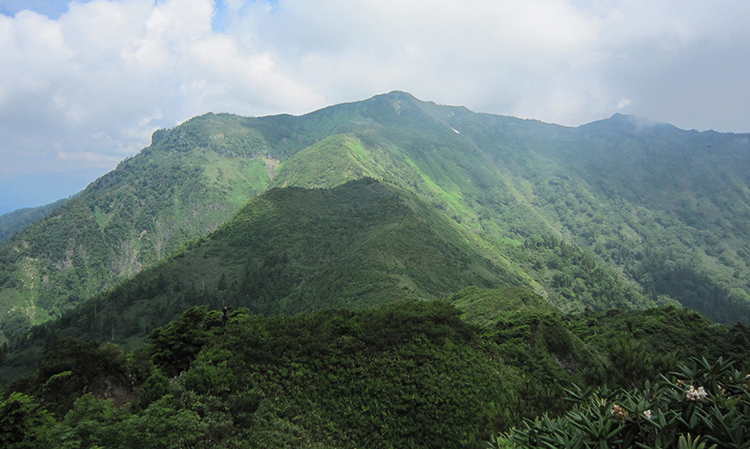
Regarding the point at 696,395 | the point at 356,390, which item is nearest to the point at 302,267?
the point at 356,390

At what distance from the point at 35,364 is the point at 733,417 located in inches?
4806

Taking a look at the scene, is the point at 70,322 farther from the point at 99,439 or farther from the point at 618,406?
the point at 618,406

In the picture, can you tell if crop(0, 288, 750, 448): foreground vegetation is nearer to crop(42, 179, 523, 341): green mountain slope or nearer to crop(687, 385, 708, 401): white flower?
crop(687, 385, 708, 401): white flower

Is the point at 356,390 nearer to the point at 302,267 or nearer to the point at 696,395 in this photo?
the point at 696,395

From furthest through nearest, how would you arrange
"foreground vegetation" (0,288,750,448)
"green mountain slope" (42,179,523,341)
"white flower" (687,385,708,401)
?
"green mountain slope" (42,179,523,341) → "foreground vegetation" (0,288,750,448) → "white flower" (687,385,708,401)

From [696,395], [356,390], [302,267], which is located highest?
[696,395]

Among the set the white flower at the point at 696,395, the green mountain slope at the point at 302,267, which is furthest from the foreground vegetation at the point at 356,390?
the green mountain slope at the point at 302,267

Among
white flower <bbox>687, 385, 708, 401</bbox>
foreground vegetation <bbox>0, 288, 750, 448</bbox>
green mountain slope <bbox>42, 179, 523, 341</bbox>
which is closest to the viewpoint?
white flower <bbox>687, 385, 708, 401</bbox>

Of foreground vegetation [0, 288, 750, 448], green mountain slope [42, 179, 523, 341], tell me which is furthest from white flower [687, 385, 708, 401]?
green mountain slope [42, 179, 523, 341]

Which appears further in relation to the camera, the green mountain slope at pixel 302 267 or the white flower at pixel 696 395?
the green mountain slope at pixel 302 267

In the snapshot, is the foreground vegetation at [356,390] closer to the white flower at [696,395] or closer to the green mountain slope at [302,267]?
the white flower at [696,395]

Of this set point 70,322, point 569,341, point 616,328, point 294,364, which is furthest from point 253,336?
point 70,322

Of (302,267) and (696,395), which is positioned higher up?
(696,395)

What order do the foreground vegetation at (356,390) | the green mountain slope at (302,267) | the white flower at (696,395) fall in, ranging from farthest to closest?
1. the green mountain slope at (302,267)
2. the foreground vegetation at (356,390)
3. the white flower at (696,395)
